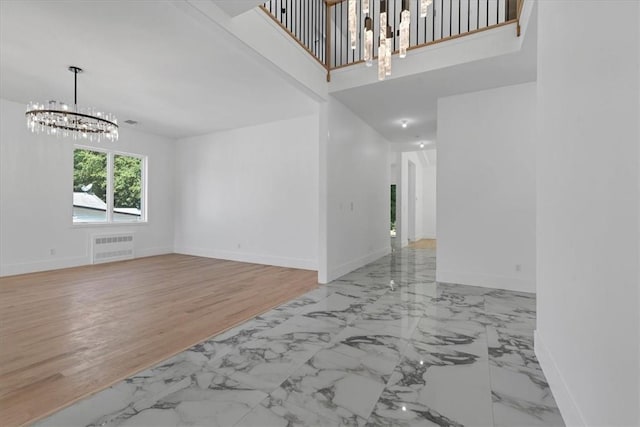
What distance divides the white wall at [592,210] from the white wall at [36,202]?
745 centimetres

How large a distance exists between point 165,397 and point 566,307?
2.34 meters

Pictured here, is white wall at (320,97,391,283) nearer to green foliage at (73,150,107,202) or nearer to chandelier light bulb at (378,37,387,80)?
chandelier light bulb at (378,37,387,80)

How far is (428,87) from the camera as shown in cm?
428

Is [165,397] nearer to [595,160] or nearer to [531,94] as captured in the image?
[595,160]

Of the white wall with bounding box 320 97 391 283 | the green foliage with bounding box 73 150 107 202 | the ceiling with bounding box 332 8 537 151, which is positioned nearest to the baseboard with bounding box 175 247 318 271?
the white wall with bounding box 320 97 391 283

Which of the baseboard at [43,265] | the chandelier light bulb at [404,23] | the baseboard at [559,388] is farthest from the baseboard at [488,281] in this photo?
the baseboard at [43,265]

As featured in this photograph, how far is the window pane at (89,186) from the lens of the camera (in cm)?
626

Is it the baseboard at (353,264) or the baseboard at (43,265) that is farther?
the baseboard at (43,265)

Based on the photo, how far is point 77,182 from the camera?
6.26 metres

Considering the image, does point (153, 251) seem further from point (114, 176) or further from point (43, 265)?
point (43, 265)

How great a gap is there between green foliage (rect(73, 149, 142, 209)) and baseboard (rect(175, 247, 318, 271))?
66.4 inches

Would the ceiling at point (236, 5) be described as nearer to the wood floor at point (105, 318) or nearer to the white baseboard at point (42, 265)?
the wood floor at point (105, 318)

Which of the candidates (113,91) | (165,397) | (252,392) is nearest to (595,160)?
(252,392)

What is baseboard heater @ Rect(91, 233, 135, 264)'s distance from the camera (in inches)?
249
